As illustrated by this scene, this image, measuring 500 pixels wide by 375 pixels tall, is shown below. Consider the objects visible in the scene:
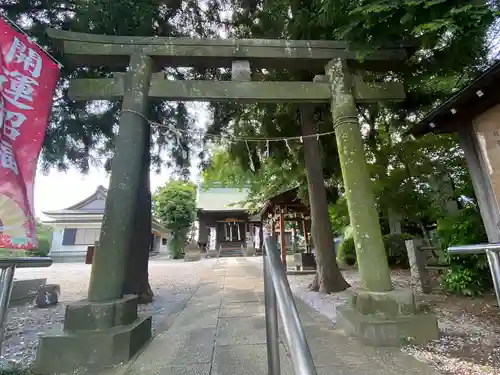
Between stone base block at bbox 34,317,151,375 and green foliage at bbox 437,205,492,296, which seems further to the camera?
green foliage at bbox 437,205,492,296

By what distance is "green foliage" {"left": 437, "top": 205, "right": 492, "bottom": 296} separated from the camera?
203 inches

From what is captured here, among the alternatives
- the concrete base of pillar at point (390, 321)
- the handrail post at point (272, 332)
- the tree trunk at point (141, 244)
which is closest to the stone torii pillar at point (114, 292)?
the handrail post at point (272, 332)

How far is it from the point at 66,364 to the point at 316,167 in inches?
205

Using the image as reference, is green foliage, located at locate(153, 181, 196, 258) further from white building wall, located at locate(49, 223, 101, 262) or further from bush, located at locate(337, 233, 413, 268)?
bush, located at locate(337, 233, 413, 268)

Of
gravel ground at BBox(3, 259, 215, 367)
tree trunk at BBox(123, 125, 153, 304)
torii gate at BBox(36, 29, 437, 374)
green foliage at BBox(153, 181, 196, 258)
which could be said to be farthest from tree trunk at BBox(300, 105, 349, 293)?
green foliage at BBox(153, 181, 196, 258)

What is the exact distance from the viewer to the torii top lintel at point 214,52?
3502mm

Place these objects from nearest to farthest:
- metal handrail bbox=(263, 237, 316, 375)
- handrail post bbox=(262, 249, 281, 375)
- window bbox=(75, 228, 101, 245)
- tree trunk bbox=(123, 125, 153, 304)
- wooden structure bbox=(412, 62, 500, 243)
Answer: metal handrail bbox=(263, 237, 316, 375), handrail post bbox=(262, 249, 281, 375), wooden structure bbox=(412, 62, 500, 243), tree trunk bbox=(123, 125, 153, 304), window bbox=(75, 228, 101, 245)

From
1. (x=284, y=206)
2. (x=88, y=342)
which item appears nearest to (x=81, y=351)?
(x=88, y=342)

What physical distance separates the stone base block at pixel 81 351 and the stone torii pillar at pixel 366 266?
2.38 m

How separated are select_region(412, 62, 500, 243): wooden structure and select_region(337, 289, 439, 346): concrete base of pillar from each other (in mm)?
1588

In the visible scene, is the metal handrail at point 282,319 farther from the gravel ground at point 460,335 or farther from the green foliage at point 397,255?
the green foliage at point 397,255

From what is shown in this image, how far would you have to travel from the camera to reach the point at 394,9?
8.70ft

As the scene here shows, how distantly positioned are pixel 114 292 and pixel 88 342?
18.3 inches

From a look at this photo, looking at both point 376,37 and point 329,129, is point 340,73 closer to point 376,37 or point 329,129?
point 376,37
